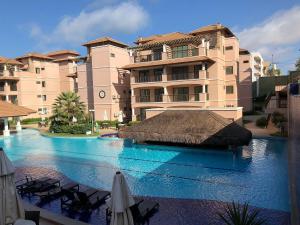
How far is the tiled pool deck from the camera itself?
9.62 metres

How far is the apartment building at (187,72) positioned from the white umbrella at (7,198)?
857 inches

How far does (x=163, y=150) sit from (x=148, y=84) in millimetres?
14514

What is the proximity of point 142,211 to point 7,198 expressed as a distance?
455 centimetres

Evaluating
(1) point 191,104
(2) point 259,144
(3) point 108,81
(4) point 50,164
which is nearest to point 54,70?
(3) point 108,81

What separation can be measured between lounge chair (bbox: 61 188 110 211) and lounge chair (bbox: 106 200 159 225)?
1129mm

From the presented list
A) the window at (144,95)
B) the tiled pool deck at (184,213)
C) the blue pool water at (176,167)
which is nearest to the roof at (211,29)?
the window at (144,95)

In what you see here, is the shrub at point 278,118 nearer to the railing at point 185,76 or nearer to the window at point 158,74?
the railing at point 185,76

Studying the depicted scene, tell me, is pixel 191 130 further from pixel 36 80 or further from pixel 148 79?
pixel 36 80

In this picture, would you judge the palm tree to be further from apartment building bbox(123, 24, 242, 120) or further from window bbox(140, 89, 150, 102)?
window bbox(140, 89, 150, 102)

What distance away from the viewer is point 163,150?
21.9 m

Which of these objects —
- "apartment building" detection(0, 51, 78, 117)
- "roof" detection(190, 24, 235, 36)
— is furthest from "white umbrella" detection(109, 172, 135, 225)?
"apartment building" detection(0, 51, 78, 117)

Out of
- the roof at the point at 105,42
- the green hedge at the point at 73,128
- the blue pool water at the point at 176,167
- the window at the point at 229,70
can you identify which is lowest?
the blue pool water at the point at 176,167

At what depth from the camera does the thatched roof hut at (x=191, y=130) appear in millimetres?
19375

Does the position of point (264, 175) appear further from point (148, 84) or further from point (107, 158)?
point (148, 84)
